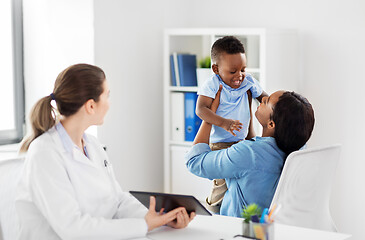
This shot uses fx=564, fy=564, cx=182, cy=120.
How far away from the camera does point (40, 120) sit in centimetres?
170

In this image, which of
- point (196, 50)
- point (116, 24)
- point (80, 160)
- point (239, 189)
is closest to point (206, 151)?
point (239, 189)

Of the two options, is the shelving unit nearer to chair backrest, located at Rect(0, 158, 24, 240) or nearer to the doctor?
the doctor

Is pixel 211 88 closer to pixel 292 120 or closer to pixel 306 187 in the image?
pixel 292 120

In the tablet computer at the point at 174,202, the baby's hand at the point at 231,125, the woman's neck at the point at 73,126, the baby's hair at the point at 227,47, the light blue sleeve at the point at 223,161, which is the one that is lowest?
the tablet computer at the point at 174,202

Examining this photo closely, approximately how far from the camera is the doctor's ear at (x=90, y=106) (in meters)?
1.71

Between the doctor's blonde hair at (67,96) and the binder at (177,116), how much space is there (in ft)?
6.81

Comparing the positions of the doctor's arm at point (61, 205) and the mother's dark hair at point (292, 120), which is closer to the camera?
the doctor's arm at point (61, 205)

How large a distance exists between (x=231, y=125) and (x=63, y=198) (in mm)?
978

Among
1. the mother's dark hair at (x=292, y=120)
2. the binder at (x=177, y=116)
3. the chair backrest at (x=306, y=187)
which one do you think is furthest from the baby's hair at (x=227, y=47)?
the binder at (x=177, y=116)

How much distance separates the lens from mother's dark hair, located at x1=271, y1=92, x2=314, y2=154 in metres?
2.03

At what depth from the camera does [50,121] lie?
1.70m

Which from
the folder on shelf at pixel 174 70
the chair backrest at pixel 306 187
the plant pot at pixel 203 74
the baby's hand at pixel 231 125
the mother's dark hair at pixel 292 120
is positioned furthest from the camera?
the folder on shelf at pixel 174 70

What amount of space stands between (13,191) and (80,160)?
245mm

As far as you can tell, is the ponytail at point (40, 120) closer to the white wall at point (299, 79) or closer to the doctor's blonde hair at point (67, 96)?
the doctor's blonde hair at point (67, 96)
